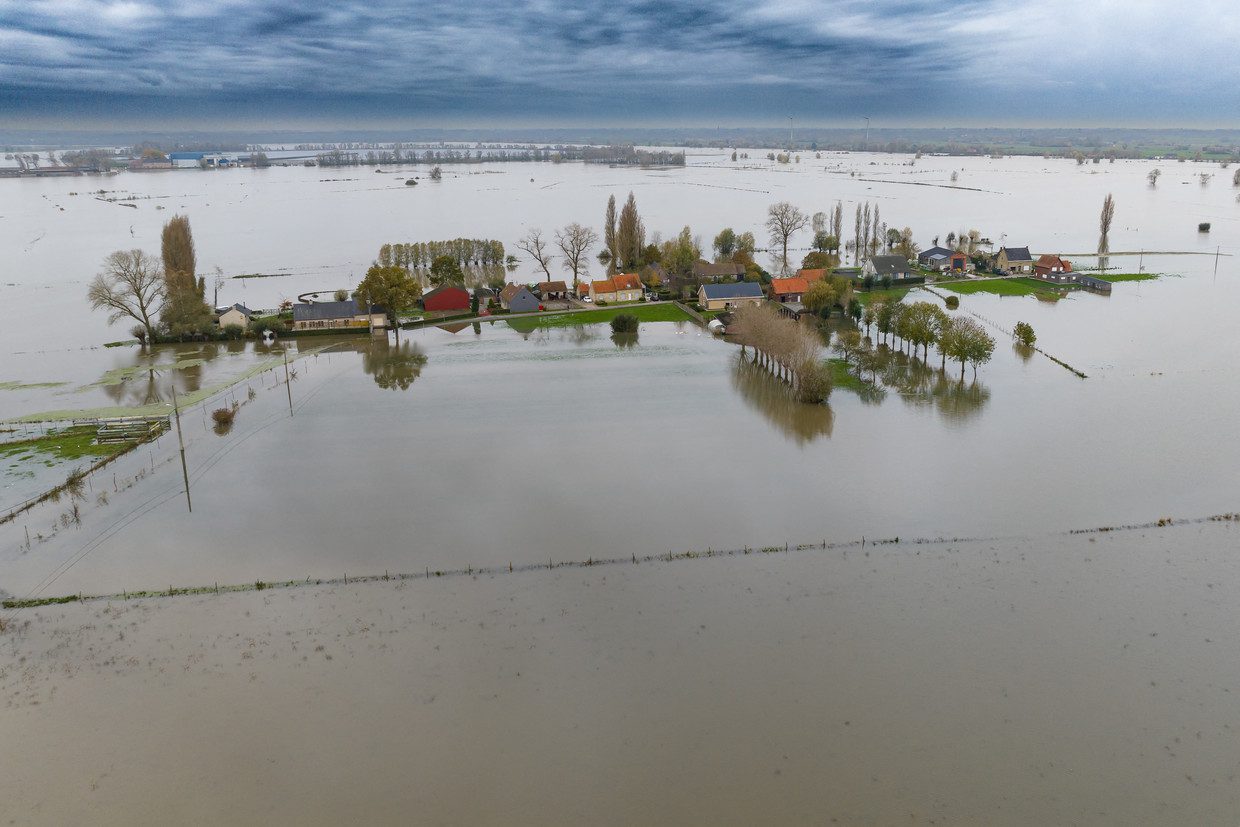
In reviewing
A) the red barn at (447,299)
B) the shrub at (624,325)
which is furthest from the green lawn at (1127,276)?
the red barn at (447,299)

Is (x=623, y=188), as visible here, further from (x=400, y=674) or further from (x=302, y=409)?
(x=400, y=674)

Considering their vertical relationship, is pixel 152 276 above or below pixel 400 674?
above

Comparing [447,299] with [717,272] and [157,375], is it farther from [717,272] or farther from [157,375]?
[717,272]

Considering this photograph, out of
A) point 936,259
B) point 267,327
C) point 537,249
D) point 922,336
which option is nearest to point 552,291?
point 537,249

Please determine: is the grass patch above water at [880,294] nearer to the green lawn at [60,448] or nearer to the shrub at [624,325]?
the shrub at [624,325]

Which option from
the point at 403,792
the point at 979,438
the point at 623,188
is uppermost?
the point at 623,188

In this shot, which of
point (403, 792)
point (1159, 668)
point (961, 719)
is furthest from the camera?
point (1159, 668)

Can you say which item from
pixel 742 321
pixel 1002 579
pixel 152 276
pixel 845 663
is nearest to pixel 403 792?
pixel 845 663
